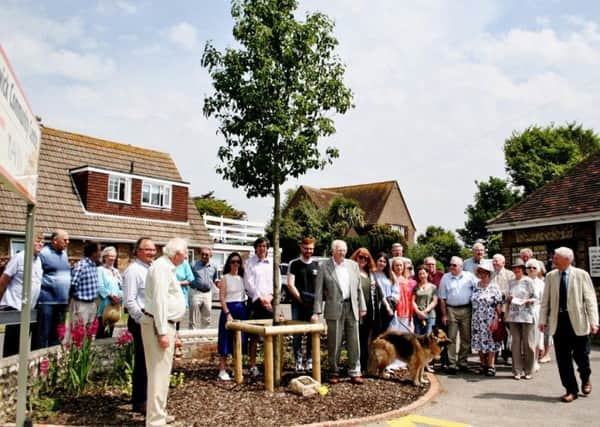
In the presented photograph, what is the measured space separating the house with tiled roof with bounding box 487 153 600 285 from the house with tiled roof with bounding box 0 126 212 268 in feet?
51.9

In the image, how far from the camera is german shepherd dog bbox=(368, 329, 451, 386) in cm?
784

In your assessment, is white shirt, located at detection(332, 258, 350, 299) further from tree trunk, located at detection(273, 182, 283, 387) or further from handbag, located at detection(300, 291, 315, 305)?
tree trunk, located at detection(273, 182, 283, 387)

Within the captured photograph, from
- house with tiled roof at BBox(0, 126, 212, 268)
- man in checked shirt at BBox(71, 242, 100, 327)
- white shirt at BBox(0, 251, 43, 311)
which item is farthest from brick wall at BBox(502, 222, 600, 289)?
house with tiled roof at BBox(0, 126, 212, 268)

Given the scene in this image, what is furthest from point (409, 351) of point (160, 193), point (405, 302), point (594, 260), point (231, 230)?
point (231, 230)

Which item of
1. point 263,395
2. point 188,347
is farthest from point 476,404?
point 188,347

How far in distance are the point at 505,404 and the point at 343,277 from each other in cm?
266

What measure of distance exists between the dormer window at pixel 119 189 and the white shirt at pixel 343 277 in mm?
19872

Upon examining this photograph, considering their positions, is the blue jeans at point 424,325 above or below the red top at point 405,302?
below

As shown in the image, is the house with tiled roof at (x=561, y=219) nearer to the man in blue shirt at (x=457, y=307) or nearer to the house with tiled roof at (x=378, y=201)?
the man in blue shirt at (x=457, y=307)

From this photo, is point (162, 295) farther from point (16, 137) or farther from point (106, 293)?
point (106, 293)

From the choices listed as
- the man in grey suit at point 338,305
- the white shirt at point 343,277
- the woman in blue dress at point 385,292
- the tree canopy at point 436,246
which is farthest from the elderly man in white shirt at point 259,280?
the tree canopy at point 436,246

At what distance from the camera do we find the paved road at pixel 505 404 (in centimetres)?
628

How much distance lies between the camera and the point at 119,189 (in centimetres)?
2586

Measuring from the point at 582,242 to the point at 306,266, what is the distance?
11.0 meters
